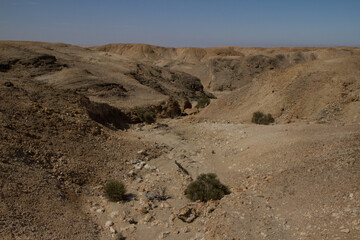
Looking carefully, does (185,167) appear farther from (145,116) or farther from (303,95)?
(303,95)

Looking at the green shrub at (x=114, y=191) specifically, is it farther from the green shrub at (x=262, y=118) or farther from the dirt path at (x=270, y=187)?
the green shrub at (x=262, y=118)

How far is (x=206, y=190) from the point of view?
7.36 m

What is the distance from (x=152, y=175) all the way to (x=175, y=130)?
5.26 m

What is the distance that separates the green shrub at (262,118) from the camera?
14664 millimetres

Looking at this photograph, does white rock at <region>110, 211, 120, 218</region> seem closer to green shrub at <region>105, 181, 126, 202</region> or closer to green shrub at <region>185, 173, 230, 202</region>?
green shrub at <region>105, 181, 126, 202</region>

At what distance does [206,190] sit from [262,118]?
8388 mm

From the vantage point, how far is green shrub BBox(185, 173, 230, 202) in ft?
23.8

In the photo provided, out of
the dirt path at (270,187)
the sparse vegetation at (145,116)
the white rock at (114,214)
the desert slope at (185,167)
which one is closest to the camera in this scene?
the dirt path at (270,187)

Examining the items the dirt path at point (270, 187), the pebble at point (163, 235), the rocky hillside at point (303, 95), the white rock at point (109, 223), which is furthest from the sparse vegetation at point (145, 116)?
the pebble at point (163, 235)

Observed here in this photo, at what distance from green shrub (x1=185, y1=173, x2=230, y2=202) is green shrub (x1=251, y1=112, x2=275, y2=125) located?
7.69m

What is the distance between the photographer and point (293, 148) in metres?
8.52

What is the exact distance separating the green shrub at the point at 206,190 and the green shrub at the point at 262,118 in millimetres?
7693

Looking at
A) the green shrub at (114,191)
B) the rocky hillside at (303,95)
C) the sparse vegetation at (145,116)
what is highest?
the rocky hillside at (303,95)

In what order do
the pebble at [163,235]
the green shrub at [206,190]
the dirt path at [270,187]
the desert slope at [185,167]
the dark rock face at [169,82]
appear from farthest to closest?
1. the dark rock face at [169,82]
2. the green shrub at [206,190]
3. the pebble at [163,235]
4. the desert slope at [185,167]
5. the dirt path at [270,187]
